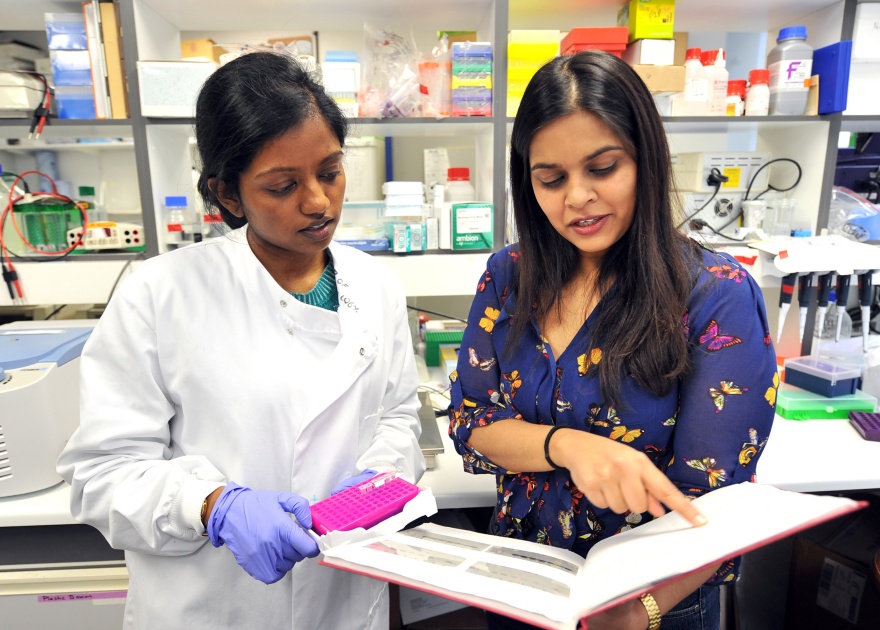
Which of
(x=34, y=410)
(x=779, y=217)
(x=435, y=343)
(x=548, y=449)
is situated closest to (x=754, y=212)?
(x=779, y=217)

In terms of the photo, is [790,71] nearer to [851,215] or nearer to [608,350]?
[851,215]

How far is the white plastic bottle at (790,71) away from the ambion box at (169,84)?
161 centimetres

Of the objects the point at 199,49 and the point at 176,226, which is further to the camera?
the point at 199,49

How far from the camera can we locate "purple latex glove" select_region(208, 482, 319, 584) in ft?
2.74

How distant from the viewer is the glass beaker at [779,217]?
1837 mm

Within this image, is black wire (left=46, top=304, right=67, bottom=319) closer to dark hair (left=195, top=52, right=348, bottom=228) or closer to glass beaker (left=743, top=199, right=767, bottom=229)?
dark hair (left=195, top=52, right=348, bottom=228)

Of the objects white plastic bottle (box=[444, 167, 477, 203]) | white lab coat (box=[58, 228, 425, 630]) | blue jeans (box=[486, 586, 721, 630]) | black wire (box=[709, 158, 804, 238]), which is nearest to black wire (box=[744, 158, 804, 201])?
black wire (box=[709, 158, 804, 238])

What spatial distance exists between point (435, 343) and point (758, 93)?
1.27 meters

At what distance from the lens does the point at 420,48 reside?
6.19 ft

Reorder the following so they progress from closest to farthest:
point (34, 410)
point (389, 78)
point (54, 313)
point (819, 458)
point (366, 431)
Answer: point (366, 431) → point (34, 410) → point (819, 458) → point (389, 78) → point (54, 313)

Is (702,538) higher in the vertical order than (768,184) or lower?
lower

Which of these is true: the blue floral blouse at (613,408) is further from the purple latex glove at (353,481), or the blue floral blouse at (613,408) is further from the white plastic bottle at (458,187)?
the white plastic bottle at (458,187)

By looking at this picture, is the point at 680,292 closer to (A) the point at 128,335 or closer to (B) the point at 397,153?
(A) the point at 128,335

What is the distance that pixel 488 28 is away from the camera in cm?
166
